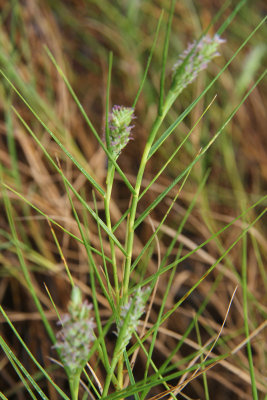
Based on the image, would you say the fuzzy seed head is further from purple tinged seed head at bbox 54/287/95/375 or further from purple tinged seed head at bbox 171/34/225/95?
purple tinged seed head at bbox 171/34/225/95

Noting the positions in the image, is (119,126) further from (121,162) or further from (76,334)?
(121,162)

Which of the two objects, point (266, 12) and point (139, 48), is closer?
point (139, 48)

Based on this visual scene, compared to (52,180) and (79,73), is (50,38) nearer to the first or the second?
(79,73)

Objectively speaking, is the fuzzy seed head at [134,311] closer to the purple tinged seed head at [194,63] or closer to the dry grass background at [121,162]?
the purple tinged seed head at [194,63]

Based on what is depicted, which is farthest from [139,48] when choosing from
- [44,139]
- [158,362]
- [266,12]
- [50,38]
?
[158,362]

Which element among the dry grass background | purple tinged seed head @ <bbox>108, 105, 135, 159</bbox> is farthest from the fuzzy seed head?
the dry grass background

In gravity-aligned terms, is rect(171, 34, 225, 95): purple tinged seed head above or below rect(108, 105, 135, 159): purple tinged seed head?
above

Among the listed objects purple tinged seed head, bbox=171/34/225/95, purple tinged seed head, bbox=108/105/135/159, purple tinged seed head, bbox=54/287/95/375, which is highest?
purple tinged seed head, bbox=171/34/225/95

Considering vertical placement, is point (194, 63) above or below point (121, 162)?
above

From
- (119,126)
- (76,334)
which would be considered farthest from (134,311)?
(119,126)
